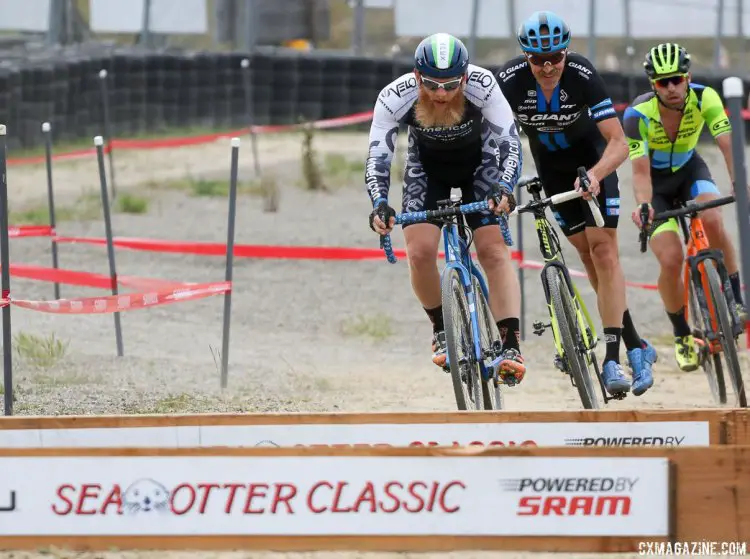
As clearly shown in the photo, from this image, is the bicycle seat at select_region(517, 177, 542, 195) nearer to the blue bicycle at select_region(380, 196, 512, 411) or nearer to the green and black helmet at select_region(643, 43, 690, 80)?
the blue bicycle at select_region(380, 196, 512, 411)

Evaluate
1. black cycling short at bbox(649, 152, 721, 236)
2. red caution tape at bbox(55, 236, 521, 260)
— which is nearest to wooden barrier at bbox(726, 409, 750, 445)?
black cycling short at bbox(649, 152, 721, 236)

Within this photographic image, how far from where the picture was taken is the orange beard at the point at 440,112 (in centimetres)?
742

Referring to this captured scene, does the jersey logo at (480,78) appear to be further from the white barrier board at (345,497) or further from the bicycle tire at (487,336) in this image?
the white barrier board at (345,497)

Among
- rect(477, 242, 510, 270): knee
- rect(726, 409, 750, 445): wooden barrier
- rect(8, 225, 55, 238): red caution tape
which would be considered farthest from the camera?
rect(8, 225, 55, 238): red caution tape

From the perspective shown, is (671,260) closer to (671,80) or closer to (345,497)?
(671,80)

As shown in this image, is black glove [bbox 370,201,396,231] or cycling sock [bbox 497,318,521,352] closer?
black glove [bbox 370,201,396,231]

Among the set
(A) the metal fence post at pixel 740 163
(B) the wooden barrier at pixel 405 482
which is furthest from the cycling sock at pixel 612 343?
(B) the wooden barrier at pixel 405 482

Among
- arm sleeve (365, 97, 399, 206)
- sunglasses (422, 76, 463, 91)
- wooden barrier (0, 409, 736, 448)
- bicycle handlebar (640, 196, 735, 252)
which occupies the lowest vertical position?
wooden barrier (0, 409, 736, 448)

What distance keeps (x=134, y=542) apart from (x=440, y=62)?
2754 millimetres

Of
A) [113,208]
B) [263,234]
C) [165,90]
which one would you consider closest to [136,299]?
[263,234]

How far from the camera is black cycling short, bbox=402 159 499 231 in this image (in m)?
7.71

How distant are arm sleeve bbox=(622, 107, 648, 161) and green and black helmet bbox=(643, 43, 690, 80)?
0.34 metres

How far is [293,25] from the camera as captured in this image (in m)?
27.3

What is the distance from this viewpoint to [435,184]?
25.5 feet
